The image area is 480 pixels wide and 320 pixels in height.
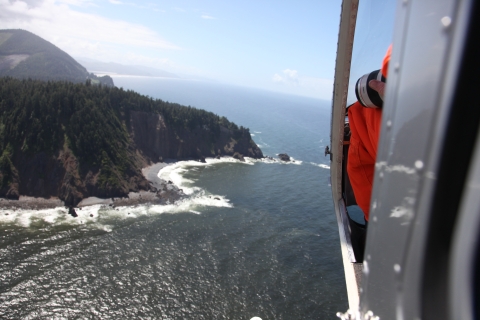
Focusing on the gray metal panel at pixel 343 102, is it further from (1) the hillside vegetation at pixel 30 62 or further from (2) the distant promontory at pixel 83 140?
(1) the hillside vegetation at pixel 30 62

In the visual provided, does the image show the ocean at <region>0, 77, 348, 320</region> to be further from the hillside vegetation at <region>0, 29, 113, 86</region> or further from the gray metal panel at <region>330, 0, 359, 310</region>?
the hillside vegetation at <region>0, 29, 113, 86</region>

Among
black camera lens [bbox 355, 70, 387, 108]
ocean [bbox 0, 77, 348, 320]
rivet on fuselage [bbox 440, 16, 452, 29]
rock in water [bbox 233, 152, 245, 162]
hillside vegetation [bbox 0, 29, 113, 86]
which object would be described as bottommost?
ocean [bbox 0, 77, 348, 320]

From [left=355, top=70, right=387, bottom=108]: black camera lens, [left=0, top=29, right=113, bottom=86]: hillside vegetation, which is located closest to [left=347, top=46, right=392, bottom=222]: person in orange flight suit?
[left=355, top=70, right=387, bottom=108]: black camera lens

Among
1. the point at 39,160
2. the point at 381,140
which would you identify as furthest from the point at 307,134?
the point at 381,140

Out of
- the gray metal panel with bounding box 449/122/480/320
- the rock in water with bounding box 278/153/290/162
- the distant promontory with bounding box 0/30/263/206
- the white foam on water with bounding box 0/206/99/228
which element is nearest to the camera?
the gray metal panel with bounding box 449/122/480/320

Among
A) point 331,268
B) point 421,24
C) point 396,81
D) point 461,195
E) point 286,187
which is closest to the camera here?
point 461,195

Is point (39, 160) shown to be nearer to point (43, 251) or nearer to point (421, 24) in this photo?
point (43, 251)

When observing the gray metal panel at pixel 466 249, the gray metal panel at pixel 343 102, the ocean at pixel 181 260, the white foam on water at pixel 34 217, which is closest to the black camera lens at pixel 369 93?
the gray metal panel at pixel 343 102
